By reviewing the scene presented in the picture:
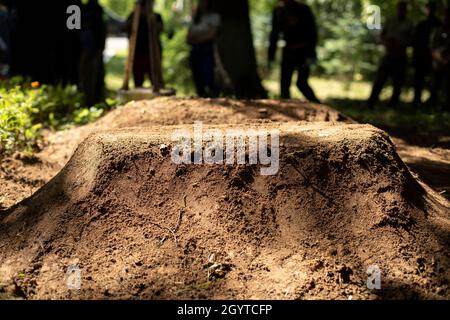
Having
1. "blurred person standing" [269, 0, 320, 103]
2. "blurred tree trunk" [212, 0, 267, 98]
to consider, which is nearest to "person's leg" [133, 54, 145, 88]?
"blurred tree trunk" [212, 0, 267, 98]

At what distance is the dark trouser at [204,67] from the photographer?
979cm

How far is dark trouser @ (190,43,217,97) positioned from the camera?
9791 millimetres

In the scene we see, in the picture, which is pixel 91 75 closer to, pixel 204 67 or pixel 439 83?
pixel 204 67

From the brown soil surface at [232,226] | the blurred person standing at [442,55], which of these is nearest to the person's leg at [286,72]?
the blurred person standing at [442,55]

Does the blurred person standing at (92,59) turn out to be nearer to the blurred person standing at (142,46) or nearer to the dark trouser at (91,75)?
the dark trouser at (91,75)

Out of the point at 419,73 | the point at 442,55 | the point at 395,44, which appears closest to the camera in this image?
the point at 442,55

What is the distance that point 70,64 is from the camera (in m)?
12.1

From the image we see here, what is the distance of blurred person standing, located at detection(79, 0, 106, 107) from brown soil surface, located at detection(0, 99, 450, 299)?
4.94m

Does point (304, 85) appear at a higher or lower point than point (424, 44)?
lower

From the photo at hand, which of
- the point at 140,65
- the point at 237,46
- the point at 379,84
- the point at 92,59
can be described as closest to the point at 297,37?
the point at 237,46

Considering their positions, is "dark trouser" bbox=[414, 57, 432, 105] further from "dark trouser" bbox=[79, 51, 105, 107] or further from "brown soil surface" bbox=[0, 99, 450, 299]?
"brown soil surface" bbox=[0, 99, 450, 299]

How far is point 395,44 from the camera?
36.8ft

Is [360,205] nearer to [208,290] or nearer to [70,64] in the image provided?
[208,290]
